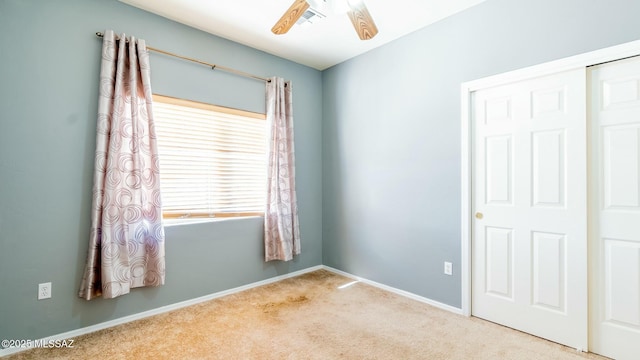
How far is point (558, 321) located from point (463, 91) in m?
1.96

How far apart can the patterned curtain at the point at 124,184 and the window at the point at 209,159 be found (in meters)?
0.20

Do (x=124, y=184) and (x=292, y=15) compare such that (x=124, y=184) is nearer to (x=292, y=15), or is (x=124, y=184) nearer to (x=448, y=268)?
(x=292, y=15)

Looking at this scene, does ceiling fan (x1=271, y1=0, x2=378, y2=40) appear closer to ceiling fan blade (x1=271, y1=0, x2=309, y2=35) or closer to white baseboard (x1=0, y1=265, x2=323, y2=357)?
ceiling fan blade (x1=271, y1=0, x2=309, y2=35)

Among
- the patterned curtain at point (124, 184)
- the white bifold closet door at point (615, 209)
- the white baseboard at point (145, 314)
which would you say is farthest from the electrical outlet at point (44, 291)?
the white bifold closet door at point (615, 209)

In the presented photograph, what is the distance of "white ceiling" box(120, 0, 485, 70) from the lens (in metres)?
2.54

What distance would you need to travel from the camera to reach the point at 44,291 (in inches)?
85.4

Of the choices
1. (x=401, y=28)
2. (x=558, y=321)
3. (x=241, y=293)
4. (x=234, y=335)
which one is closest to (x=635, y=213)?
(x=558, y=321)

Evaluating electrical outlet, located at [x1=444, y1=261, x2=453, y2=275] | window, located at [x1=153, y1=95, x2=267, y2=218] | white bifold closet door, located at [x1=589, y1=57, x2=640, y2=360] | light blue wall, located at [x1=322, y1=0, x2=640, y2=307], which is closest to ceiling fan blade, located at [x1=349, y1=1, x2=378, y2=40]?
light blue wall, located at [x1=322, y1=0, x2=640, y2=307]

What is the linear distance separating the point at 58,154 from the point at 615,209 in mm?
4016

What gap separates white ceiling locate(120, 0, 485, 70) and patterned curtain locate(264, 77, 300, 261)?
50cm

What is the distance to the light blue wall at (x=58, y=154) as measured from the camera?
2.06 meters

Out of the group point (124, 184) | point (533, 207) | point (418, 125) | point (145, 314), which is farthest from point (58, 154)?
point (533, 207)

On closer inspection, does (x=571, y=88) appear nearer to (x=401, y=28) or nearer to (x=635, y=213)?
(x=635, y=213)

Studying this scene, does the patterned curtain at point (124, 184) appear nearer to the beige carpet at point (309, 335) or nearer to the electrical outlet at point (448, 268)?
the beige carpet at point (309, 335)
